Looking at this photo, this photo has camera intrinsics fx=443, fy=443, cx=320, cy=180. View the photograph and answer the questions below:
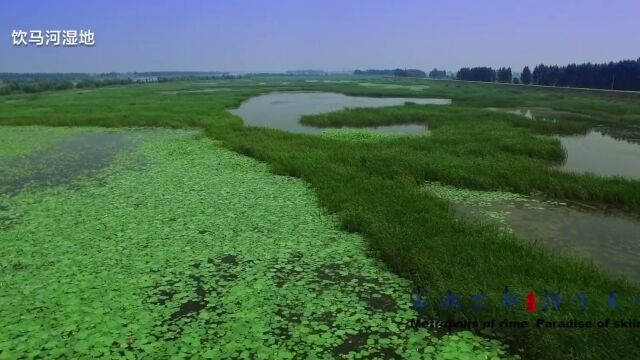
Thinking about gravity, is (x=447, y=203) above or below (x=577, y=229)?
above

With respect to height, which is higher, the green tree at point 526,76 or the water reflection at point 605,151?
the green tree at point 526,76

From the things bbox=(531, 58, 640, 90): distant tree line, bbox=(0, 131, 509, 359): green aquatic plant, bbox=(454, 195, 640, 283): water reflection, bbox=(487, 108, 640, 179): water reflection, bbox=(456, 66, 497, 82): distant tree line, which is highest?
bbox=(456, 66, 497, 82): distant tree line

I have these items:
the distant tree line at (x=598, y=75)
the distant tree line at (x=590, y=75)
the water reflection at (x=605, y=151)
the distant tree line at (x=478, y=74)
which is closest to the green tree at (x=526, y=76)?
the distant tree line at (x=590, y=75)

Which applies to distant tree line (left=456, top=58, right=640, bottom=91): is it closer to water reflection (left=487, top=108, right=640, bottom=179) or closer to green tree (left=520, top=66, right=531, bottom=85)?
green tree (left=520, top=66, right=531, bottom=85)

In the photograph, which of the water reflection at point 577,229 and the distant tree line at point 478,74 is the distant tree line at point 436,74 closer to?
the distant tree line at point 478,74

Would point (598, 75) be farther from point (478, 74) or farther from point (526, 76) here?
point (478, 74)

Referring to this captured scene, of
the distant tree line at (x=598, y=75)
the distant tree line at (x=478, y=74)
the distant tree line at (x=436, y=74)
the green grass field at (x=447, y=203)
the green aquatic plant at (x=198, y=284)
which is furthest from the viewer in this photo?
the distant tree line at (x=436, y=74)

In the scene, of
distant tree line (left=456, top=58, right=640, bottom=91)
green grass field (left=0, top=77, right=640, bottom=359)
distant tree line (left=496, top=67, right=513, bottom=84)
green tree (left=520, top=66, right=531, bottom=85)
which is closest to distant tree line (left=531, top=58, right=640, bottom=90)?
distant tree line (left=456, top=58, right=640, bottom=91)

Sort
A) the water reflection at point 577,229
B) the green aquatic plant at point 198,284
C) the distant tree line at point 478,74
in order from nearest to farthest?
the green aquatic plant at point 198,284 → the water reflection at point 577,229 → the distant tree line at point 478,74

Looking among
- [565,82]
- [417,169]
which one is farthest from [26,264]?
[565,82]

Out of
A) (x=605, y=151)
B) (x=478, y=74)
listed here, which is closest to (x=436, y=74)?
(x=478, y=74)

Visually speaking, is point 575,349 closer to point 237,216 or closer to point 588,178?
point 237,216
